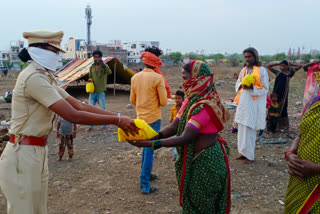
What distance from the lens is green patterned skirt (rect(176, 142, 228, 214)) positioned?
2455mm

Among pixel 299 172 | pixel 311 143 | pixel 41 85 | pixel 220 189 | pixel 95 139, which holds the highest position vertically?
pixel 41 85

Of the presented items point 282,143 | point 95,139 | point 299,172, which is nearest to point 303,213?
point 299,172

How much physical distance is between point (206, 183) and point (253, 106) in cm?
328

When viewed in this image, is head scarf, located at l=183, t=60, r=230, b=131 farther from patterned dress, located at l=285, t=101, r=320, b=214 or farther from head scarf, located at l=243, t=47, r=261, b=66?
head scarf, located at l=243, t=47, r=261, b=66

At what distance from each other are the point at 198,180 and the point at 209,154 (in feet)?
0.83

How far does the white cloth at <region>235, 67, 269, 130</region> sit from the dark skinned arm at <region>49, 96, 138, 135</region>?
3.27m

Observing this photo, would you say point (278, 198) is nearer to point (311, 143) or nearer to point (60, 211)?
point (311, 143)

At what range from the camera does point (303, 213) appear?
211 centimetres

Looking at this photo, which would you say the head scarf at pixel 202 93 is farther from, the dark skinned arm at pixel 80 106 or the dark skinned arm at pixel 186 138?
the dark skinned arm at pixel 80 106

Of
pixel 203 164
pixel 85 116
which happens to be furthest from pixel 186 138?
pixel 85 116

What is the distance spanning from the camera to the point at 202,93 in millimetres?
2537

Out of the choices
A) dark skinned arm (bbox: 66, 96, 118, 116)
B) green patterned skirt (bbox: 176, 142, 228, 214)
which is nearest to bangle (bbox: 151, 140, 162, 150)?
green patterned skirt (bbox: 176, 142, 228, 214)

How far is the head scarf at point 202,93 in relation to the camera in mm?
2453

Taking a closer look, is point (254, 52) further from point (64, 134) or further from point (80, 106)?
point (64, 134)
